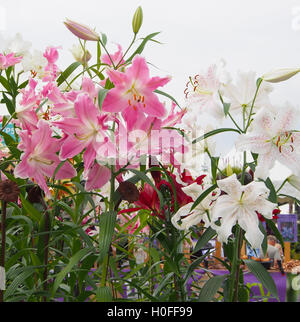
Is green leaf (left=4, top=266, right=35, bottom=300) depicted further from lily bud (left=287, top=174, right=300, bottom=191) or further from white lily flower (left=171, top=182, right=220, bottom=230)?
lily bud (left=287, top=174, right=300, bottom=191)

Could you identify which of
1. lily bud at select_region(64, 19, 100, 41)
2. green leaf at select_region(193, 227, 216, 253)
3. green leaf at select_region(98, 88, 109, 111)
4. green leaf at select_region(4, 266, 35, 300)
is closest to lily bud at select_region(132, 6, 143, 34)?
lily bud at select_region(64, 19, 100, 41)

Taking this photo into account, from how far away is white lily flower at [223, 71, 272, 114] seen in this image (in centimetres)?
74

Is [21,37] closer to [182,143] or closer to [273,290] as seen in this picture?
[182,143]

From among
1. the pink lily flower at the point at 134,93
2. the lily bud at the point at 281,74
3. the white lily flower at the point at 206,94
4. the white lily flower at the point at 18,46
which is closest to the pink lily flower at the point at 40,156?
the pink lily flower at the point at 134,93

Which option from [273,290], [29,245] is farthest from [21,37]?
[273,290]

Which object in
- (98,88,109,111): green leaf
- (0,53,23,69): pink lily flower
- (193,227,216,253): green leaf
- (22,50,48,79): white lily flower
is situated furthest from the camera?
(22,50,48,79): white lily flower

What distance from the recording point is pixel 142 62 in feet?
2.20

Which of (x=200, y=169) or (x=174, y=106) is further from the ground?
(x=174, y=106)

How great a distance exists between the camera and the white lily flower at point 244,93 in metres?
0.74

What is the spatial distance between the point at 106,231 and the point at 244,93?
0.34m

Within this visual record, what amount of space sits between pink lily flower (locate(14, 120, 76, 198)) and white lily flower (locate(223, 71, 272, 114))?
0.32m

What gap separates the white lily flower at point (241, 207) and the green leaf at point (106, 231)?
0.17m

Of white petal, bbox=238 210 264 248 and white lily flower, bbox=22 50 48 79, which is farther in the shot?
white lily flower, bbox=22 50 48 79
